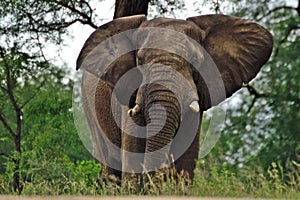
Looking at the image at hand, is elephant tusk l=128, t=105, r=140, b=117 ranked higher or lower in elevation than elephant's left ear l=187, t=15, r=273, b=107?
lower

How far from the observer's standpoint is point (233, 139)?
25.0 m

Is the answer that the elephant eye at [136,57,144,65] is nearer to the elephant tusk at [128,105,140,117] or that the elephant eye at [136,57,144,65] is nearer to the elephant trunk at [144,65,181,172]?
the elephant trunk at [144,65,181,172]

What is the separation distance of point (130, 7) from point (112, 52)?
131 inches

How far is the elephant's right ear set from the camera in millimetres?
13305

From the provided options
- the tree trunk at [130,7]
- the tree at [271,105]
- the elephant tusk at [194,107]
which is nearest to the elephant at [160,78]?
the elephant tusk at [194,107]

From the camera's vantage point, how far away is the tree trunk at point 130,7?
16.7 meters

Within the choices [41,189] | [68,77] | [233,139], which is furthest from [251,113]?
[41,189]

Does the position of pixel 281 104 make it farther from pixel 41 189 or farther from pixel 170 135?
pixel 41 189

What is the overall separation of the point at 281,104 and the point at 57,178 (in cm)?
981

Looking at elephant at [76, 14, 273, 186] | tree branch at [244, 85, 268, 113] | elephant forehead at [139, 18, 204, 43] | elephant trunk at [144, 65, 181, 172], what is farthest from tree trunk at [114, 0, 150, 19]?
tree branch at [244, 85, 268, 113]

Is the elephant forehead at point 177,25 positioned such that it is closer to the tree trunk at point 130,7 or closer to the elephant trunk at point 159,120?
the elephant trunk at point 159,120

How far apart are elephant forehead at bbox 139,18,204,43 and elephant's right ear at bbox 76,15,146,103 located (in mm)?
377

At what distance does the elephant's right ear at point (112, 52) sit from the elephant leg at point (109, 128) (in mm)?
635

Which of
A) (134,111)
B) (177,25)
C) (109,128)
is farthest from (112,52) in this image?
(134,111)
